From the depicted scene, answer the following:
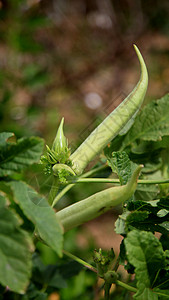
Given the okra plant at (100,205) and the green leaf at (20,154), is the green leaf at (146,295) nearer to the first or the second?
the okra plant at (100,205)

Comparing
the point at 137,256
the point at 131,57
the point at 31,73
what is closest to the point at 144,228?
the point at 137,256

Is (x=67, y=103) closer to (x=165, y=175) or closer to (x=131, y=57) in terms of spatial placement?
(x=131, y=57)

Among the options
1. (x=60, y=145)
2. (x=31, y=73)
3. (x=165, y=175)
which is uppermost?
(x=60, y=145)

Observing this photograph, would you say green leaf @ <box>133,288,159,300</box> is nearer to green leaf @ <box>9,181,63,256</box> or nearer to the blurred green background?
green leaf @ <box>9,181,63,256</box>

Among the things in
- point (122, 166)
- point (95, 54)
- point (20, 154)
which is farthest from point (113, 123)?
point (95, 54)

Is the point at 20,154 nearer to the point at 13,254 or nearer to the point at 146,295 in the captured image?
the point at 13,254

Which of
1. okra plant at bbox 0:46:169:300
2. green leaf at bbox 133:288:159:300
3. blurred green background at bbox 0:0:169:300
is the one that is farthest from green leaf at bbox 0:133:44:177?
blurred green background at bbox 0:0:169:300
